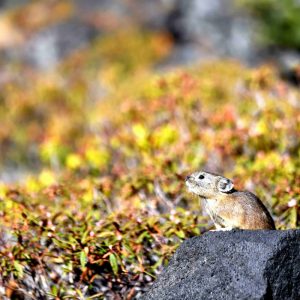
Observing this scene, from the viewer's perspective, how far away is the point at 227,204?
4672 mm

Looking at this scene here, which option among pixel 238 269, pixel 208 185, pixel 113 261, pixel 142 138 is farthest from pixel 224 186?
pixel 142 138

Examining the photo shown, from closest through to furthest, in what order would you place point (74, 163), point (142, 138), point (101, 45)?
point (142, 138), point (74, 163), point (101, 45)

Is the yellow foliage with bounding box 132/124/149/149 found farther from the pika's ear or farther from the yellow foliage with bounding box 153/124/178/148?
the pika's ear

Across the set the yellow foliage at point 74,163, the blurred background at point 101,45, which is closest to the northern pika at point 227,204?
the yellow foliage at point 74,163

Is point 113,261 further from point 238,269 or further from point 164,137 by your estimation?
point 164,137

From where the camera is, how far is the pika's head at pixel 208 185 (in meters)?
4.72

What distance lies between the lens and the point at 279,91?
9.41 metres

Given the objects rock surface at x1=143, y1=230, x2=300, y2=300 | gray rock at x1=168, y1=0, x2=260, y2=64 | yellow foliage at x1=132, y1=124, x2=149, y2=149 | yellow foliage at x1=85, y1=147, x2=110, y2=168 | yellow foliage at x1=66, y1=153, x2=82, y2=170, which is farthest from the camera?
gray rock at x1=168, y1=0, x2=260, y2=64

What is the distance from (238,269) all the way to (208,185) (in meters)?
0.75

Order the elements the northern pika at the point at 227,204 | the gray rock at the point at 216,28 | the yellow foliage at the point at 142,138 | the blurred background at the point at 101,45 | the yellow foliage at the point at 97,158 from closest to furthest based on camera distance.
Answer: the northern pika at the point at 227,204 → the yellow foliage at the point at 142,138 → the yellow foliage at the point at 97,158 → the blurred background at the point at 101,45 → the gray rock at the point at 216,28

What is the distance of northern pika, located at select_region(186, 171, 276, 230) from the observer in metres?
4.62

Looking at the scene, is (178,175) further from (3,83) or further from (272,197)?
(3,83)

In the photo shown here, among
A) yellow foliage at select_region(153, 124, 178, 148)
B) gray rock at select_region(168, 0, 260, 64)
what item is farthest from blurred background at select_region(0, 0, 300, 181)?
yellow foliage at select_region(153, 124, 178, 148)

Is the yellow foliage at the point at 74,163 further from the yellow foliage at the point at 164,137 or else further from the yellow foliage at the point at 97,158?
the yellow foliage at the point at 164,137
